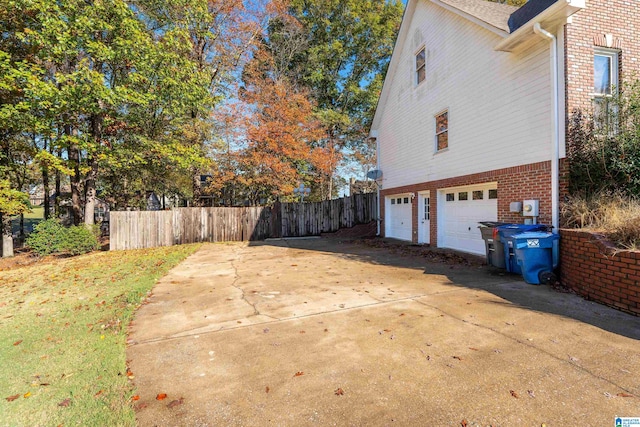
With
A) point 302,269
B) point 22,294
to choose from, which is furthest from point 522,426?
point 22,294

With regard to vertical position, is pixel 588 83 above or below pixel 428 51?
below

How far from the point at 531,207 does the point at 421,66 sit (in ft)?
24.3

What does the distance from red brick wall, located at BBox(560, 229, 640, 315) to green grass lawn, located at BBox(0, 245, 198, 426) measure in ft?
20.3

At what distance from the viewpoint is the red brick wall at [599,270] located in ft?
14.1

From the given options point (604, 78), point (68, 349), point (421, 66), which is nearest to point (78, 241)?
point (68, 349)

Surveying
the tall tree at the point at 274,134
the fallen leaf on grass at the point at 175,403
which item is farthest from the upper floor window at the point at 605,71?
the tall tree at the point at 274,134

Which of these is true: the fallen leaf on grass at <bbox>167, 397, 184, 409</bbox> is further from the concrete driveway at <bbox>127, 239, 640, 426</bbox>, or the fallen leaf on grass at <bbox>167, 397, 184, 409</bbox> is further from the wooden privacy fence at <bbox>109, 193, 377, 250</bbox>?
the wooden privacy fence at <bbox>109, 193, 377, 250</bbox>

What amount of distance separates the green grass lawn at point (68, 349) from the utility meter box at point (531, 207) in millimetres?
7872

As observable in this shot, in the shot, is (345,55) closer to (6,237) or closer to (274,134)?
(274,134)

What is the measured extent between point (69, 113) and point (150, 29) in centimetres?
540

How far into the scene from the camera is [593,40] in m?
6.64

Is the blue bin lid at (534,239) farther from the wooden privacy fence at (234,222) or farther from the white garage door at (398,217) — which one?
the wooden privacy fence at (234,222)

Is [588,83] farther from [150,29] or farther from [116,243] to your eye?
[150,29]

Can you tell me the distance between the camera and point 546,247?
5.99 m
